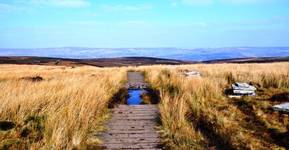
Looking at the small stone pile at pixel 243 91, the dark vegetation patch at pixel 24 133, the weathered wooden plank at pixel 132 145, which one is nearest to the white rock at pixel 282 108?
the small stone pile at pixel 243 91

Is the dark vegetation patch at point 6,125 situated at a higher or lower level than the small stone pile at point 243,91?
higher

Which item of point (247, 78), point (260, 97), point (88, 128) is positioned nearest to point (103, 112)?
point (88, 128)

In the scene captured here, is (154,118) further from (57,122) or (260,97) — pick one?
(260,97)

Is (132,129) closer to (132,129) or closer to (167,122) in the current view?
(132,129)

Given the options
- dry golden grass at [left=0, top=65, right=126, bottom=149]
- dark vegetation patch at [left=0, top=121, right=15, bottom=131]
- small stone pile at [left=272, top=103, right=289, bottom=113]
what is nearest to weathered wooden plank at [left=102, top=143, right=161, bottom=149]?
dry golden grass at [left=0, top=65, right=126, bottom=149]

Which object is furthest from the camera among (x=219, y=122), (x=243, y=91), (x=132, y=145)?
(x=243, y=91)

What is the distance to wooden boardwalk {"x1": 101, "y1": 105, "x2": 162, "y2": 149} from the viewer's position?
612 centimetres

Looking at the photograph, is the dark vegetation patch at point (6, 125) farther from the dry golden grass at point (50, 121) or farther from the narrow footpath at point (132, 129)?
the narrow footpath at point (132, 129)

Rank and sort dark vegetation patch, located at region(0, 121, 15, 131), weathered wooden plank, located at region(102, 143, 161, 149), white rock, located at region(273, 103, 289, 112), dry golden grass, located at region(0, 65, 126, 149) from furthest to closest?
white rock, located at region(273, 103, 289, 112) → weathered wooden plank, located at region(102, 143, 161, 149) → dark vegetation patch, located at region(0, 121, 15, 131) → dry golden grass, located at region(0, 65, 126, 149)

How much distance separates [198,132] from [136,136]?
43.8 inches

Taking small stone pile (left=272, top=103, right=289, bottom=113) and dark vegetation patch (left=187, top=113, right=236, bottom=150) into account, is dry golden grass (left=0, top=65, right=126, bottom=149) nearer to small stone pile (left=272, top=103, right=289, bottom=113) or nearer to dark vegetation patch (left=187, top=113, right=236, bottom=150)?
dark vegetation patch (left=187, top=113, right=236, bottom=150)

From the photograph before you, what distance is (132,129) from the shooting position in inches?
285

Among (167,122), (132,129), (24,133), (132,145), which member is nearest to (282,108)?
(167,122)

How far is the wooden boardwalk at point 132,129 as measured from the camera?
6117mm
